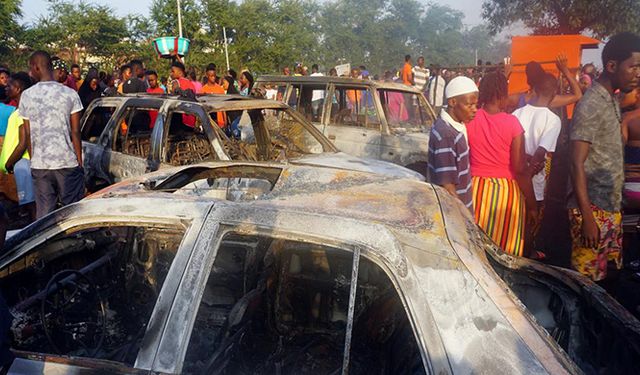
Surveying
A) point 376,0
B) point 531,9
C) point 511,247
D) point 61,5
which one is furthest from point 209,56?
point 376,0

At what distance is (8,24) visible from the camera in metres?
23.2

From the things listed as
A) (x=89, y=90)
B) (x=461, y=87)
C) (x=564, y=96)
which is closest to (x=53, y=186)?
(x=461, y=87)

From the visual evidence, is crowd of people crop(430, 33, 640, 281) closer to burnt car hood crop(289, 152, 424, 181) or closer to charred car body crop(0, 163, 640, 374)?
charred car body crop(0, 163, 640, 374)

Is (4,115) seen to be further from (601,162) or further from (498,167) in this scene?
(601,162)

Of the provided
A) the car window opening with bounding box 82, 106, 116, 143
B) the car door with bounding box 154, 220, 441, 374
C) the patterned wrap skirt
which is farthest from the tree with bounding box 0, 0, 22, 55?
the patterned wrap skirt

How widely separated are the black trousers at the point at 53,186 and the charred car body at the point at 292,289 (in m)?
1.87

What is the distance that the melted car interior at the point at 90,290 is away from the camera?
2307mm

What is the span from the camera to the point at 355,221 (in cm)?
171

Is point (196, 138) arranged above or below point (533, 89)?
below

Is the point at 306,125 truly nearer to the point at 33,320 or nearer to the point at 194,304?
the point at 33,320

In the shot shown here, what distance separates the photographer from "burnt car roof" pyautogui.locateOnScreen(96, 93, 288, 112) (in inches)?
196

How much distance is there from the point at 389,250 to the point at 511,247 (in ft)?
7.05

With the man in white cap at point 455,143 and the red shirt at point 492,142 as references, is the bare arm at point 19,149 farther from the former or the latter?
the red shirt at point 492,142

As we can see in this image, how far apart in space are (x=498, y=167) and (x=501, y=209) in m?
0.29
